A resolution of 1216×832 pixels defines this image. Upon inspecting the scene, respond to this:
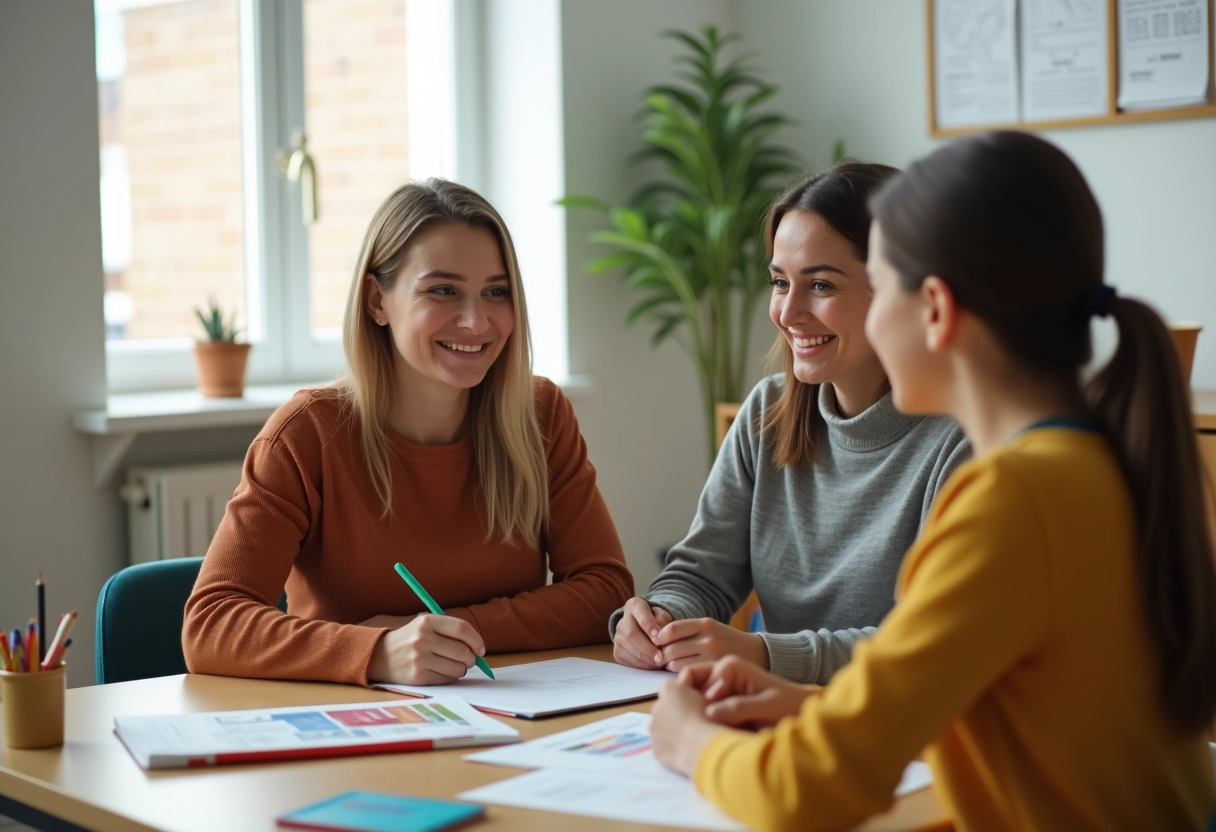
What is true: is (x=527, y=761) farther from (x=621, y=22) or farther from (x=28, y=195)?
(x=621, y=22)

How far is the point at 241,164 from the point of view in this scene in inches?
132

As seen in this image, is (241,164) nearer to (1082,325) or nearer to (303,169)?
(303,169)

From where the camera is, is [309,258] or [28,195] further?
[309,258]

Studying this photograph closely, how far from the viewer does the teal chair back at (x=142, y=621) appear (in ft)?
6.15

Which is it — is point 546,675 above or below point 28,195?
below

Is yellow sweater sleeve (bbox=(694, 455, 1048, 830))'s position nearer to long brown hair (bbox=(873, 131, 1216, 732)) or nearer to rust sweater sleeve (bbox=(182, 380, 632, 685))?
long brown hair (bbox=(873, 131, 1216, 732))

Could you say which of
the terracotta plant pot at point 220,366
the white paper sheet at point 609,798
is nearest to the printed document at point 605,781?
the white paper sheet at point 609,798

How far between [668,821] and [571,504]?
1.02m

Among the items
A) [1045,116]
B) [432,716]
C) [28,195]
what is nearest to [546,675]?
[432,716]

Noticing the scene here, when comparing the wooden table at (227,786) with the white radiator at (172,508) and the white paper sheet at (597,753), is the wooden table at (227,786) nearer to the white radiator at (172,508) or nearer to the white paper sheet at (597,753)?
the white paper sheet at (597,753)

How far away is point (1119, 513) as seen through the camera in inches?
38.7

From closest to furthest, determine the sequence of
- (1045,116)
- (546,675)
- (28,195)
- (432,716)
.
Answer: (432,716), (546,675), (28,195), (1045,116)

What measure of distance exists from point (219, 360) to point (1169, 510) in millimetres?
2442

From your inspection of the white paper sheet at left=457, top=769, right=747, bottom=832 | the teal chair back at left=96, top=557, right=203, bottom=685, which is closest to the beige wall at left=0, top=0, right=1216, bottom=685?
the teal chair back at left=96, top=557, right=203, bottom=685
